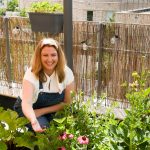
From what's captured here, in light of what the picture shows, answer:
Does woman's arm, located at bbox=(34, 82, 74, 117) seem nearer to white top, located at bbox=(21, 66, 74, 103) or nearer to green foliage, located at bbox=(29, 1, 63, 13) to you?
white top, located at bbox=(21, 66, 74, 103)

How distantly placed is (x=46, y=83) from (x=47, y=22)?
85cm

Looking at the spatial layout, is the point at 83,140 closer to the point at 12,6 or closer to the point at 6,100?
the point at 6,100

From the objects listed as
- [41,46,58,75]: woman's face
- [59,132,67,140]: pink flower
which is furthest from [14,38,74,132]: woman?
A: [59,132,67,140]: pink flower

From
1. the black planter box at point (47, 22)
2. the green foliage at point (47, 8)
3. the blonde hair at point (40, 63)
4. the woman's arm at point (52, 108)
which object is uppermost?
the green foliage at point (47, 8)

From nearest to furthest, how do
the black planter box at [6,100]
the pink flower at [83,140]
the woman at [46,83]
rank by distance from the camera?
1. the pink flower at [83,140]
2. the woman at [46,83]
3. the black planter box at [6,100]

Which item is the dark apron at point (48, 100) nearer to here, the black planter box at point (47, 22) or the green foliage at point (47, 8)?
the black planter box at point (47, 22)

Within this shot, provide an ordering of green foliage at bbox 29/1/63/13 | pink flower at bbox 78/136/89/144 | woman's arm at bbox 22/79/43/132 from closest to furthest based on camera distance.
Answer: pink flower at bbox 78/136/89/144 < woman's arm at bbox 22/79/43/132 < green foliage at bbox 29/1/63/13

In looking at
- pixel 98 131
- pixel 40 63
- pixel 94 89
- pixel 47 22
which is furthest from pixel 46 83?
pixel 94 89

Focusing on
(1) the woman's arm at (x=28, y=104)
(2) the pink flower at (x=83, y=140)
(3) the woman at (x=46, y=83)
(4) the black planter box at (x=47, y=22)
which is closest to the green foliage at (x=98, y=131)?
(2) the pink flower at (x=83, y=140)

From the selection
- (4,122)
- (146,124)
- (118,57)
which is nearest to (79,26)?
(118,57)

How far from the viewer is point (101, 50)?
3.11 meters

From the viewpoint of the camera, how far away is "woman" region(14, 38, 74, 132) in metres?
2.28

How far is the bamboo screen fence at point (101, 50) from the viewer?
2918 mm

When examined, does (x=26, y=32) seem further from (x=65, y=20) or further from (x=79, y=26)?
(x=65, y=20)
